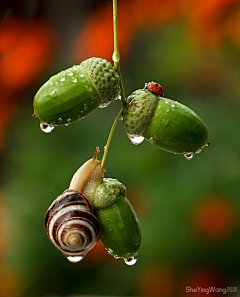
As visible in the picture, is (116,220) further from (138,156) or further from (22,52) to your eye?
(22,52)

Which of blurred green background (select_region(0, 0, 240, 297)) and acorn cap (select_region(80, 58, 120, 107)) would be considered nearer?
acorn cap (select_region(80, 58, 120, 107))

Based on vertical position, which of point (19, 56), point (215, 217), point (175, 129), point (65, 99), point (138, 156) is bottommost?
point (215, 217)

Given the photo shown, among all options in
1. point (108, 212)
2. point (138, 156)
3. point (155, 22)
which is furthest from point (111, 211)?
point (155, 22)

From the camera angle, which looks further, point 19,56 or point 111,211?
point 19,56

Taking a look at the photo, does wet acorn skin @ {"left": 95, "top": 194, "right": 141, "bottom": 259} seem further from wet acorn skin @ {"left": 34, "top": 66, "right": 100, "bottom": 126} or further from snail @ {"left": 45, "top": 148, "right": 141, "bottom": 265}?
wet acorn skin @ {"left": 34, "top": 66, "right": 100, "bottom": 126}

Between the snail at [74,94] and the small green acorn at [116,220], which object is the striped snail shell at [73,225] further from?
the snail at [74,94]

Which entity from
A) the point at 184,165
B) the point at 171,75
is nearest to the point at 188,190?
→ the point at 184,165

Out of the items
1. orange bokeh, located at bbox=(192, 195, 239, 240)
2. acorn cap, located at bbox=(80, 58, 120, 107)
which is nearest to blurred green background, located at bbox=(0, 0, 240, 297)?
orange bokeh, located at bbox=(192, 195, 239, 240)

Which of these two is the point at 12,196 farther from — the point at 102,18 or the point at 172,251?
the point at 102,18
